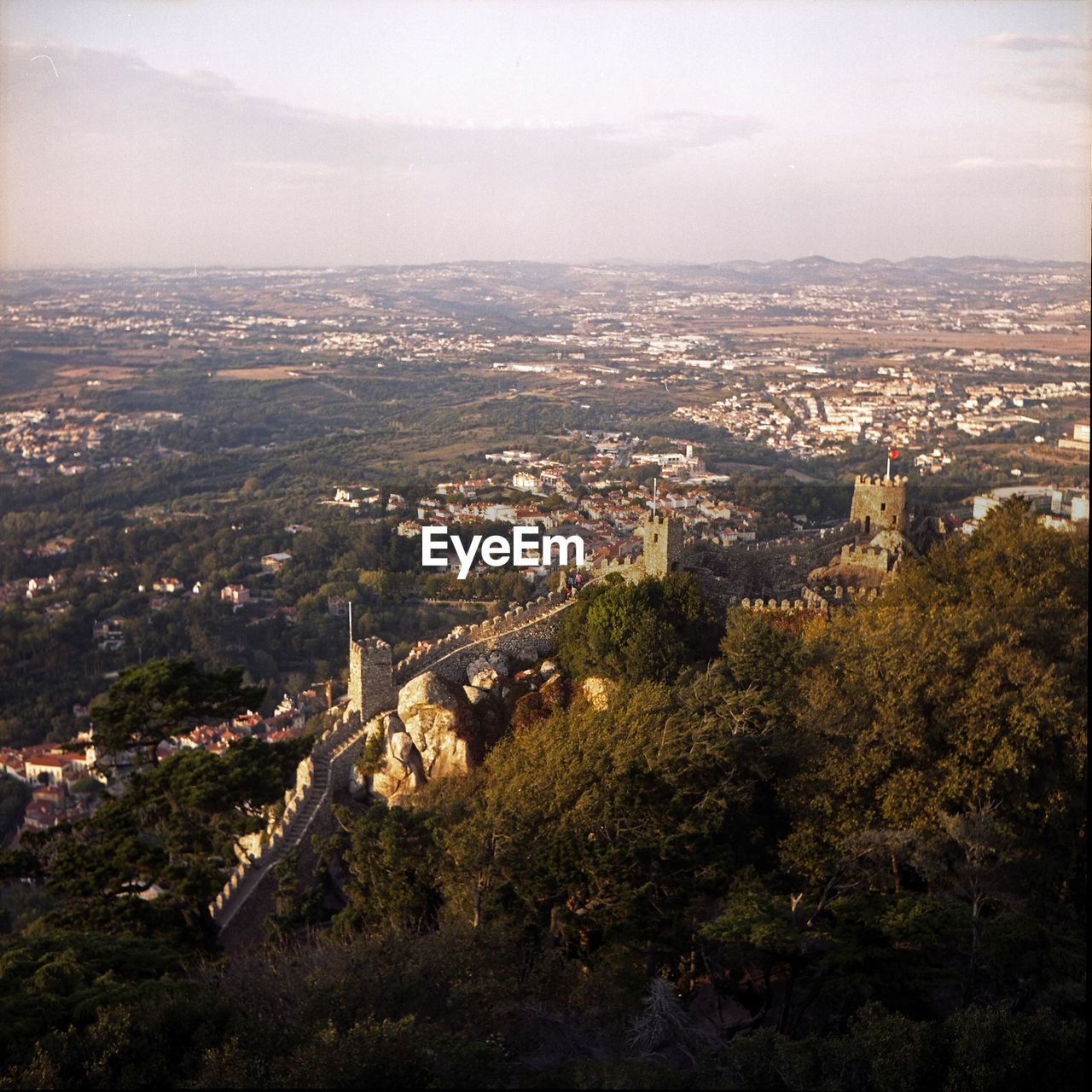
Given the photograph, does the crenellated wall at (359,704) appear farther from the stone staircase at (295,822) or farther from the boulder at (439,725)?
the boulder at (439,725)

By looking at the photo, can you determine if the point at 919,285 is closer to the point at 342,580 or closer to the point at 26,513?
the point at 342,580

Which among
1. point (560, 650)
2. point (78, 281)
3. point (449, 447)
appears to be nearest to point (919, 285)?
point (449, 447)

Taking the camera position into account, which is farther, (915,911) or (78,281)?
(78,281)

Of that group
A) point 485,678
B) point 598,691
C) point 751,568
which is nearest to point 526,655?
point 485,678

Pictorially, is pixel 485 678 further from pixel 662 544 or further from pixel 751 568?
pixel 751 568

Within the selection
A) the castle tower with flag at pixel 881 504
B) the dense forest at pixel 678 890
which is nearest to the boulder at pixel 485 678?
the dense forest at pixel 678 890

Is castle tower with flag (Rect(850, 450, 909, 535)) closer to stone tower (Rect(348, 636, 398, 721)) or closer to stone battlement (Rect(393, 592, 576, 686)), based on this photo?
stone battlement (Rect(393, 592, 576, 686))
